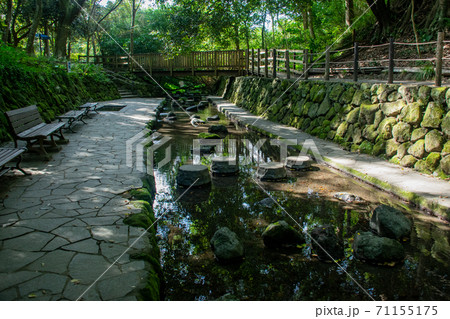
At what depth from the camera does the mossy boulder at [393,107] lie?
745cm

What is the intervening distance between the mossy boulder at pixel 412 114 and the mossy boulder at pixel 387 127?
9.0 inches

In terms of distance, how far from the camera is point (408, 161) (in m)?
6.84

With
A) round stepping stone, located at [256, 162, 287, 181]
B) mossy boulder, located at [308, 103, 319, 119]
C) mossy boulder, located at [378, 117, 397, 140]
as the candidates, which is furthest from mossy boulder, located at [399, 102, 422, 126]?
mossy boulder, located at [308, 103, 319, 119]

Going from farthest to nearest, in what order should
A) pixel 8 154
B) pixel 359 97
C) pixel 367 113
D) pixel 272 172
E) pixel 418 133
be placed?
pixel 359 97 → pixel 367 113 → pixel 272 172 → pixel 418 133 → pixel 8 154

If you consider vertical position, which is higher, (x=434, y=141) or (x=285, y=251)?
(x=434, y=141)

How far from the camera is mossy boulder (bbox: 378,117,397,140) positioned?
24.8 feet

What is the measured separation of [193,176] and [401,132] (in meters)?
4.22

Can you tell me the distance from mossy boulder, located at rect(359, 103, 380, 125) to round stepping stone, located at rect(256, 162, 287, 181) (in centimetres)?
266

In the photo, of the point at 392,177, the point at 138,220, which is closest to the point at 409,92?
the point at 392,177

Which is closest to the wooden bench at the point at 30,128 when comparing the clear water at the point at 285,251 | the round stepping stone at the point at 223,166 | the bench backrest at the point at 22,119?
the bench backrest at the point at 22,119

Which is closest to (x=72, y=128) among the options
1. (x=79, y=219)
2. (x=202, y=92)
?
(x=79, y=219)

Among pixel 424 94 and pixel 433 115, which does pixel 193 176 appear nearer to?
pixel 433 115

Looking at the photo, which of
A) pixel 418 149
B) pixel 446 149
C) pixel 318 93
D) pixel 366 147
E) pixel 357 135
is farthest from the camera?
pixel 318 93

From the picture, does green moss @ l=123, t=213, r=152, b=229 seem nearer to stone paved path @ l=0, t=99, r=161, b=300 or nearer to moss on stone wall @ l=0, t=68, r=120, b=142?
stone paved path @ l=0, t=99, r=161, b=300
